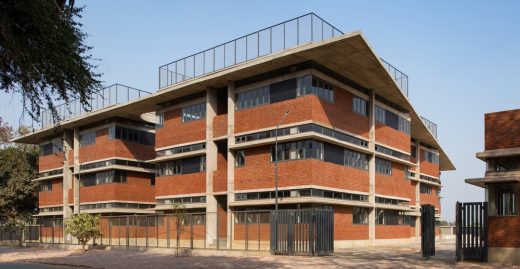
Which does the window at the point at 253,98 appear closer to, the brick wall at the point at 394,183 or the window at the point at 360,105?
the window at the point at 360,105

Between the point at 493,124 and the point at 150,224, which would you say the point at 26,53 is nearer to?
the point at 493,124

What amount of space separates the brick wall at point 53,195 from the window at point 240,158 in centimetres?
3063

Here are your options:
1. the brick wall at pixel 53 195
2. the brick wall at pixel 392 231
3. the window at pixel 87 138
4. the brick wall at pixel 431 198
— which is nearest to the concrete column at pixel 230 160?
the brick wall at pixel 392 231

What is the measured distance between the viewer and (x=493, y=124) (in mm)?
26781

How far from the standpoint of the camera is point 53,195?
225 feet

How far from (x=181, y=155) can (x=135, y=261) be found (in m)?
18.6

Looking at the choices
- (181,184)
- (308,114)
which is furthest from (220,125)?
(308,114)

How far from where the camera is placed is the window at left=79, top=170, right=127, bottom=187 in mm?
59469

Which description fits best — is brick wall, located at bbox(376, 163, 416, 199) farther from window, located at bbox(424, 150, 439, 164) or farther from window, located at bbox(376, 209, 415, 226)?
window, located at bbox(424, 150, 439, 164)

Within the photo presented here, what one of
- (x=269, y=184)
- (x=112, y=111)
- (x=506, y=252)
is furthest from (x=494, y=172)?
(x=112, y=111)

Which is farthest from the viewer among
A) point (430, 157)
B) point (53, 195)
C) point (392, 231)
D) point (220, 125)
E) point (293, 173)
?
point (430, 157)

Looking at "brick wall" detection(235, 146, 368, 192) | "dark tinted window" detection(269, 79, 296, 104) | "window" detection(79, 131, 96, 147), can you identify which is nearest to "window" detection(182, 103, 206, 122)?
"brick wall" detection(235, 146, 368, 192)

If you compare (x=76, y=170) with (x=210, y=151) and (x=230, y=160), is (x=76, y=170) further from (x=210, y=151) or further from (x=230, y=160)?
(x=230, y=160)

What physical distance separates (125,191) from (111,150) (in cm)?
468
